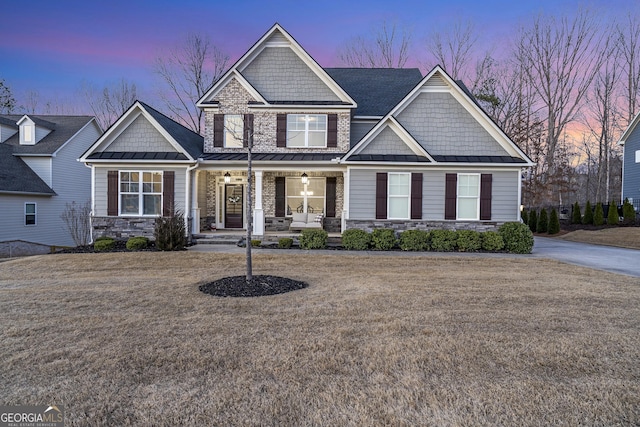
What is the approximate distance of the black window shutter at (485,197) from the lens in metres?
14.1

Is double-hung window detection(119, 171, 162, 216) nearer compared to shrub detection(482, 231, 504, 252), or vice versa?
shrub detection(482, 231, 504, 252)

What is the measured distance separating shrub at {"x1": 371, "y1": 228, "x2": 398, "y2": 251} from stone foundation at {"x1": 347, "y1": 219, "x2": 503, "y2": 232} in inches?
22.8

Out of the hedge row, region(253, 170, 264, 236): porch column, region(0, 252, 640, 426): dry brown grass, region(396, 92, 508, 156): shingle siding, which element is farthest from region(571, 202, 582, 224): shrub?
region(253, 170, 264, 236): porch column

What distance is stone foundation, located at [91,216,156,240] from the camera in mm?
14273

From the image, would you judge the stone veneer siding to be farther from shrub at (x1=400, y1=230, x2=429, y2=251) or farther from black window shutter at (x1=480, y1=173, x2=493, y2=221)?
black window shutter at (x1=480, y1=173, x2=493, y2=221)

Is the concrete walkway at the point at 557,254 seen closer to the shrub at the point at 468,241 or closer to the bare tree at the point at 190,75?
the shrub at the point at 468,241

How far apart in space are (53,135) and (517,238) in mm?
26313

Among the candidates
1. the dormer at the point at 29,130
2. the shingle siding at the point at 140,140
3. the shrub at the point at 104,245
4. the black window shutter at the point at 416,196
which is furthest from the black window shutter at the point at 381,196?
the dormer at the point at 29,130

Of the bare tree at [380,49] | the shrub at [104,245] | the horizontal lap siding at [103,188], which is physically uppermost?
the bare tree at [380,49]

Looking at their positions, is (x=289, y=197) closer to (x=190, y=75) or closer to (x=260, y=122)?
(x=260, y=122)

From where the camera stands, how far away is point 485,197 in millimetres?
14047

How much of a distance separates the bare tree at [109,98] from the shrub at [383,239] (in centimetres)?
2780

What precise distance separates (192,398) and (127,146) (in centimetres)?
1400

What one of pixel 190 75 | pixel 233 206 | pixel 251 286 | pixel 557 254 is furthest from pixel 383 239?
pixel 190 75
